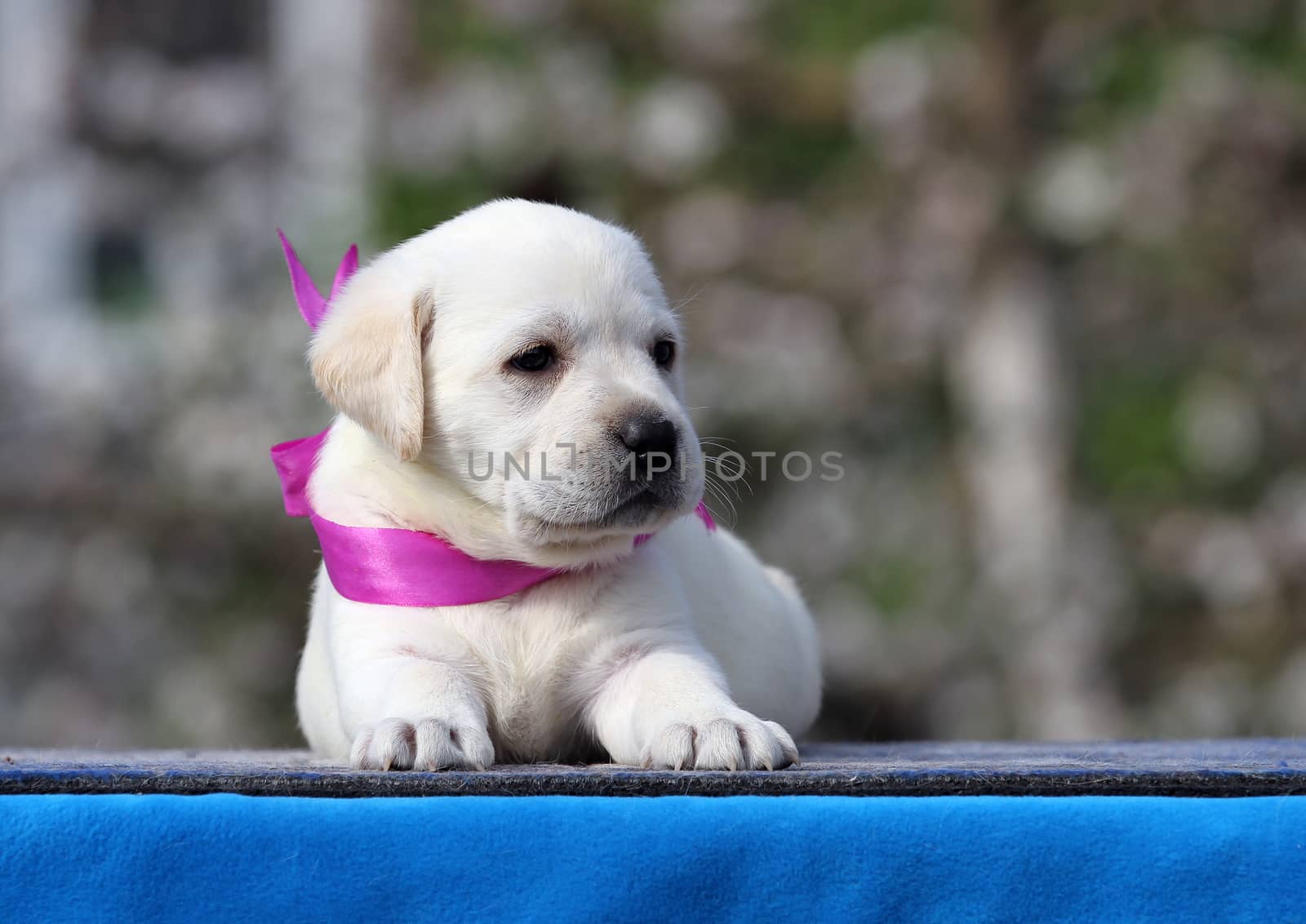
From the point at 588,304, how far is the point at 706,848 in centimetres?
115

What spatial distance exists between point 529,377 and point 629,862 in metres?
1.06

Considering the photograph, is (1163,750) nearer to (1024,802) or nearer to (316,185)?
(1024,802)

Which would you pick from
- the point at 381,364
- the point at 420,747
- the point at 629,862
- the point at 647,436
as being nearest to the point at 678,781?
the point at 629,862

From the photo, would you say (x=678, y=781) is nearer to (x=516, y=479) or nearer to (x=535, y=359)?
(x=516, y=479)

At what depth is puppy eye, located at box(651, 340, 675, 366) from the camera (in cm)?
285

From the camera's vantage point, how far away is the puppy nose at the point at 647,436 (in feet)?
8.27

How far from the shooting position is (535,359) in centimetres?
266

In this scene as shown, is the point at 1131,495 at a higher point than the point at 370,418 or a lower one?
lower

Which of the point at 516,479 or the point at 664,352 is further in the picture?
the point at 664,352

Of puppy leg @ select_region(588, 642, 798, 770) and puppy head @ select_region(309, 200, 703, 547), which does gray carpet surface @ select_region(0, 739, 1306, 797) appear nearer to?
puppy leg @ select_region(588, 642, 798, 770)

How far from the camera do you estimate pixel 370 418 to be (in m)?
2.64

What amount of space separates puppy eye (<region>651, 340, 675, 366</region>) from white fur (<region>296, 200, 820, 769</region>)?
0.08 feet

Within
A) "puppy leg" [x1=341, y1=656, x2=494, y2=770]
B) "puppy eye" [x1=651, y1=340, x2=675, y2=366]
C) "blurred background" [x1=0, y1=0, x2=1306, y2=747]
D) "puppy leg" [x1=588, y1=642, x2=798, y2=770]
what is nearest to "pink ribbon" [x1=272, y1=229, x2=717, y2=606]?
"puppy leg" [x1=341, y1=656, x2=494, y2=770]

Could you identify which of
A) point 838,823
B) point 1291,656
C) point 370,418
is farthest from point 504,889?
point 1291,656
